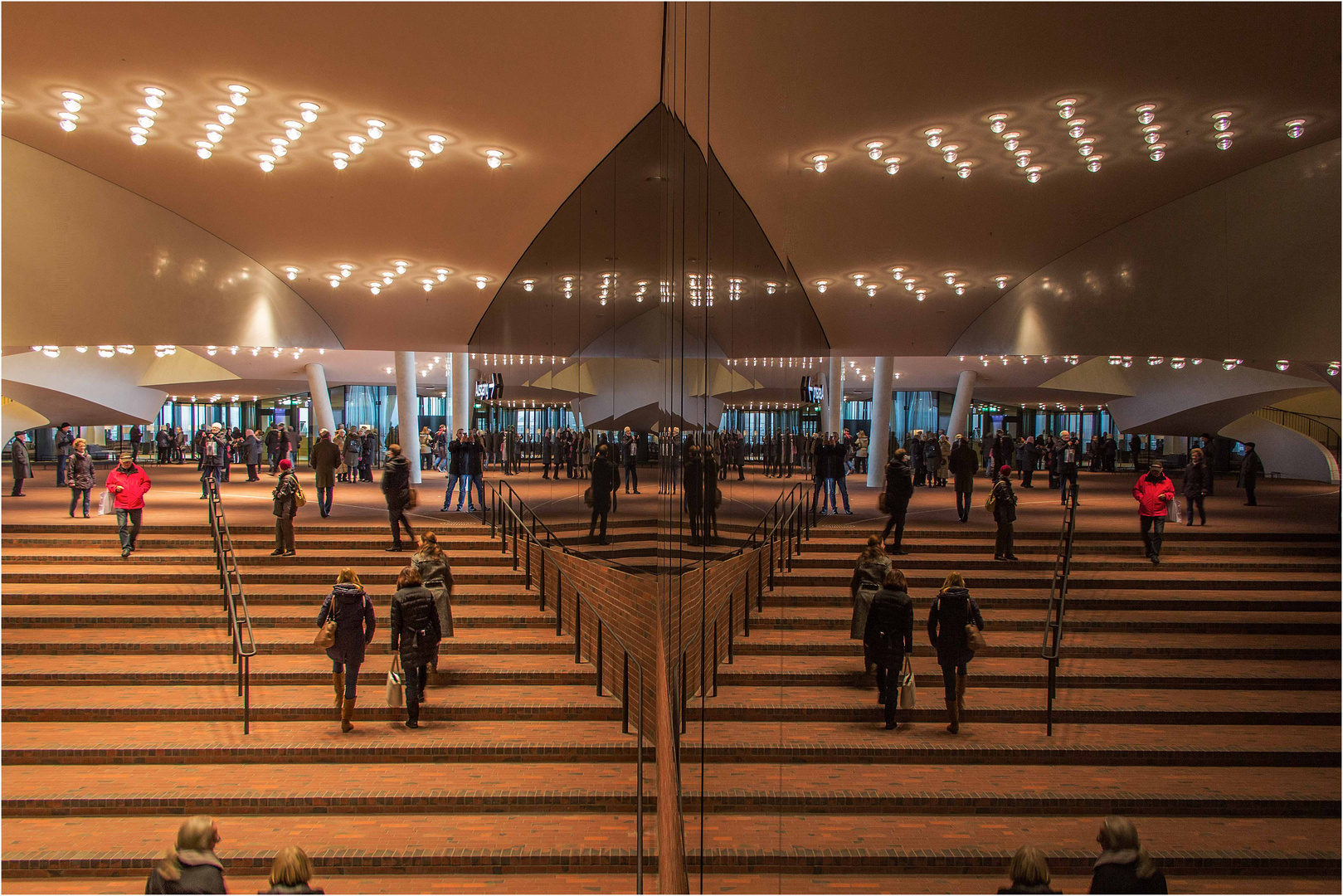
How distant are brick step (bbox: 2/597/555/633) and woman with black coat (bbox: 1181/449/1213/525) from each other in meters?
7.90

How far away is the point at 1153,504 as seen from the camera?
1037cm

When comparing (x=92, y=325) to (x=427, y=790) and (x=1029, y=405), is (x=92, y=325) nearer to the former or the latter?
(x=427, y=790)

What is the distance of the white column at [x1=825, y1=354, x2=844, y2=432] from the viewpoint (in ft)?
75.5

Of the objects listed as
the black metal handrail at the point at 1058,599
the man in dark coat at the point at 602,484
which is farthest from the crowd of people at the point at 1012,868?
the man in dark coat at the point at 602,484

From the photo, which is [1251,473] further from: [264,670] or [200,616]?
[200,616]

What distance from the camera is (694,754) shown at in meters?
7.17

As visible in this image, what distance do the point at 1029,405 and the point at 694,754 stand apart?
14531mm

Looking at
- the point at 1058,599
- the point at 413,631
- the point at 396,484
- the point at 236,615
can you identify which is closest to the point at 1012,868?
the point at 413,631

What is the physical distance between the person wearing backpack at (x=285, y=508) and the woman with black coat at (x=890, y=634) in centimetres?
824

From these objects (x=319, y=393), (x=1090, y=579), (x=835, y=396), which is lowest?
(x=1090, y=579)

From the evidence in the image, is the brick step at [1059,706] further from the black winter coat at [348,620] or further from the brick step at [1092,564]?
the black winter coat at [348,620]

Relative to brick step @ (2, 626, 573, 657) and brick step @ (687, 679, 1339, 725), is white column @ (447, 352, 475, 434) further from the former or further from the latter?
brick step @ (687, 679, 1339, 725)

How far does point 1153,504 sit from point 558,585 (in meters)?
7.12

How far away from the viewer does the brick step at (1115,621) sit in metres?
8.52
